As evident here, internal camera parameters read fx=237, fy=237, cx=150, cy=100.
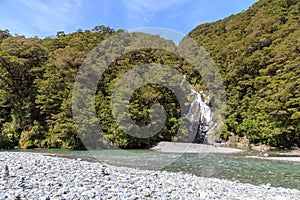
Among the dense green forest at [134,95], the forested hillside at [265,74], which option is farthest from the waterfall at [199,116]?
the forested hillside at [265,74]

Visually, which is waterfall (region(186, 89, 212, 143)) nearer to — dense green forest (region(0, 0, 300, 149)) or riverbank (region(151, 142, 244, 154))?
dense green forest (region(0, 0, 300, 149))

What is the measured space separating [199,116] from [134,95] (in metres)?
9.94

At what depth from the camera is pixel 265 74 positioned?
29.8 metres

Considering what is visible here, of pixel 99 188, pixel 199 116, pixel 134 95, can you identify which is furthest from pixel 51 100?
pixel 99 188

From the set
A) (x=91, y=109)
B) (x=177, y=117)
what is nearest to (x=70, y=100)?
(x=91, y=109)

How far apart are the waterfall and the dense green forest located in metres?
2.52

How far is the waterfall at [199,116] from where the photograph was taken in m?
29.7

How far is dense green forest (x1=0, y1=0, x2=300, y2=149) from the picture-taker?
23.6 meters

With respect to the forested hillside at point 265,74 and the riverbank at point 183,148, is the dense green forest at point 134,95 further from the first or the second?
the riverbank at point 183,148

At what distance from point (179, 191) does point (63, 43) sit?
1268 inches

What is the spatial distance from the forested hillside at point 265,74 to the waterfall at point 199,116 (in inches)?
109

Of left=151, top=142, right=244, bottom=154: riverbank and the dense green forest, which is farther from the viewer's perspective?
the dense green forest

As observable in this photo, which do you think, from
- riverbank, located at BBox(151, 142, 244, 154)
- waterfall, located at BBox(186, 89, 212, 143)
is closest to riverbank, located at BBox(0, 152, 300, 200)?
riverbank, located at BBox(151, 142, 244, 154)

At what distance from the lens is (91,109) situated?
78.2ft
